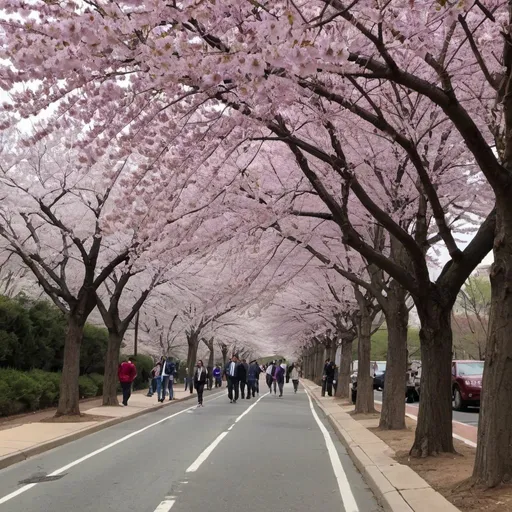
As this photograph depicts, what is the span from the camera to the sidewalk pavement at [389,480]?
20.8 feet

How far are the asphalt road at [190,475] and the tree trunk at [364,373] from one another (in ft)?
14.7

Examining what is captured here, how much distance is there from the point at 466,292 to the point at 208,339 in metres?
21.8

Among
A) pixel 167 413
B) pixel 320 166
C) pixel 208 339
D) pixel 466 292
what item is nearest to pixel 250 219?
pixel 320 166

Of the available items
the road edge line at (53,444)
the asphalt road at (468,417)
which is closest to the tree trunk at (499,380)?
the road edge line at (53,444)

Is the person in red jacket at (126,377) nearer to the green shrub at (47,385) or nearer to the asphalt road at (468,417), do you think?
the green shrub at (47,385)

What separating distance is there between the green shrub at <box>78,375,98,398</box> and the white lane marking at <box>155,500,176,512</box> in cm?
1749

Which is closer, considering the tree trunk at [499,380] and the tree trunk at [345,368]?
the tree trunk at [499,380]

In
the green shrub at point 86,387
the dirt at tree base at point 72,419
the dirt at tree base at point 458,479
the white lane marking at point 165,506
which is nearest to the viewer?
the dirt at tree base at point 458,479

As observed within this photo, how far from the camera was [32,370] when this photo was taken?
19359mm

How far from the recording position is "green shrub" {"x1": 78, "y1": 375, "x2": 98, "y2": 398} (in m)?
23.5

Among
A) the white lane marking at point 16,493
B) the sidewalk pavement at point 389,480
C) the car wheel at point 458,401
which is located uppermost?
the car wheel at point 458,401

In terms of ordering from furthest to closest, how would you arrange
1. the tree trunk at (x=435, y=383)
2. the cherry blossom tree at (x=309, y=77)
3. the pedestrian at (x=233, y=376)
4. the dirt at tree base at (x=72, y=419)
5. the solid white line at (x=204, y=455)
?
1. the pedestrian at (x=233, y=376)
2. the dirt at tree base at (x=72, y=419)
3. the solid white line at (x=204, y=455)
4. the tree trunk at (x=435, y=383)
5. the cherry blossom tree at (x=309, y=77)

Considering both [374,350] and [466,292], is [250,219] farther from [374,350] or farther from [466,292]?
[374,350]

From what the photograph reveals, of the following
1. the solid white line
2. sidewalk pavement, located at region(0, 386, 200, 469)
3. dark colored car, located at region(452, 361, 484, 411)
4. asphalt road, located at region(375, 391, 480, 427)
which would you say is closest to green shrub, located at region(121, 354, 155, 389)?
sidewalk pavement, located at region(0, 386, 200, 469)
